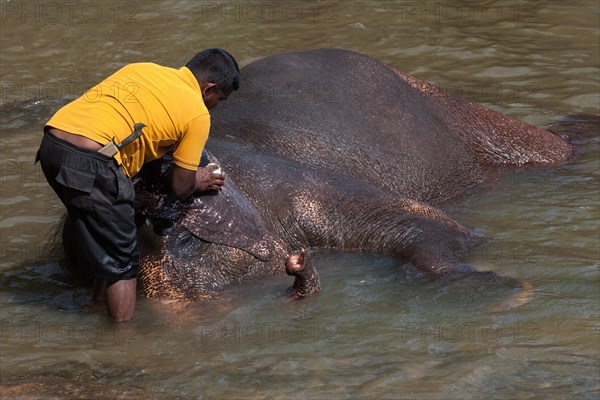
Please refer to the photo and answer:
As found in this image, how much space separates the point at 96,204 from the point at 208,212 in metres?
0.69

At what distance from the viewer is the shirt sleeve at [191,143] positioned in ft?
18.0

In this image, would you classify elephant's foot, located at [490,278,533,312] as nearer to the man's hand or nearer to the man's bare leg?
the man's hand

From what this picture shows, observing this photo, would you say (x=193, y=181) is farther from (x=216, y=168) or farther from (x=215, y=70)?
(x=215, y=70)

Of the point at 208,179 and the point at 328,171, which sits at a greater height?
the point at 208,179

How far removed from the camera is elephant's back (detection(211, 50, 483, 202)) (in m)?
7.04

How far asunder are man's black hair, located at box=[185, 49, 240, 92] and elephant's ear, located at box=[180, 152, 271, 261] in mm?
497

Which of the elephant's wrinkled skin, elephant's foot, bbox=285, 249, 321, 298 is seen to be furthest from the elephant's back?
elephant's foot, bbox=285, 249, 321, 298

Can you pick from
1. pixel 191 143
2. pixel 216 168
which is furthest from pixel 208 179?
pixel 191 143

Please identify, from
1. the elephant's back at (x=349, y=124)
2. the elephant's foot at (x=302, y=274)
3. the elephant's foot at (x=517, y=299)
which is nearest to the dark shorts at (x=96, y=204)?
the elephant's foot at (x=302, y=274)

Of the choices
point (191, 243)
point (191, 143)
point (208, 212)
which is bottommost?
point (191, 243)

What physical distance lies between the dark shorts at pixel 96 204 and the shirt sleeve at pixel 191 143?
27cm

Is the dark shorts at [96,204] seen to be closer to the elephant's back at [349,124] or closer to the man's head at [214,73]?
the man's head at [214,73]

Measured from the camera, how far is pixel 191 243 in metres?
5.89

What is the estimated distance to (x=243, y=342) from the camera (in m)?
5.46
